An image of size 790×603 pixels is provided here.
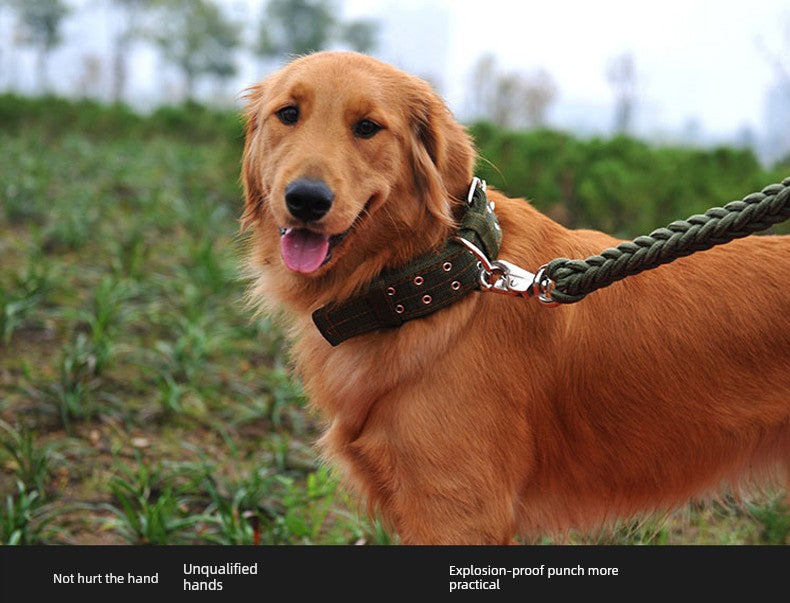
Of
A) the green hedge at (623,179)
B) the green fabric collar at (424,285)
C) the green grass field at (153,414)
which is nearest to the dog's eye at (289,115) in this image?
the green fabric collar at (424,285)

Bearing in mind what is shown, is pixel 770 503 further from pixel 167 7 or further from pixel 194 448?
pixel 167 7

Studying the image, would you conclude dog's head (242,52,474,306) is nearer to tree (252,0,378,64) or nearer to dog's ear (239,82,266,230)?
dog's ear (239,82,266,230)

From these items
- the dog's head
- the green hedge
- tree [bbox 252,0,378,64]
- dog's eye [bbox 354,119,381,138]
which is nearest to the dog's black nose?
the dog's head

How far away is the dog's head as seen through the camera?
2.01m

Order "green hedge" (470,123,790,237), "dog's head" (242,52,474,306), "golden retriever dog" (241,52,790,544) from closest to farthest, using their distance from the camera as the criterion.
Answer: "dog's head" (242,52,474,306), "golden retriever dog" (241,52,790,544), "green hedge" (470,123,790,237)

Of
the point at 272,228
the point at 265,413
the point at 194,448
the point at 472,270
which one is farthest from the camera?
the point at 265,413

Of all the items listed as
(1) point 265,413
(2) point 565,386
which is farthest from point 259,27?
(2) point 565,386

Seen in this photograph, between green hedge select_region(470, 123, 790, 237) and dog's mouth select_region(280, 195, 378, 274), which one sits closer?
dog's mouth select_region(280, 195, 378, 274)

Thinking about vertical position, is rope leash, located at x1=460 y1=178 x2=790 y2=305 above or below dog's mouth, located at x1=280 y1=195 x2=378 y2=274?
below

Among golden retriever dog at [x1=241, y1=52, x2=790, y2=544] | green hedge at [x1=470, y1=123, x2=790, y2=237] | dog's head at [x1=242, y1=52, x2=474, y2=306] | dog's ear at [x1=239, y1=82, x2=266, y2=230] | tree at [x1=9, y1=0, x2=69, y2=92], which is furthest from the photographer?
tree at [x1=9, y1=0, x2=69, y2=92]

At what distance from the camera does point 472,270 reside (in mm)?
2152

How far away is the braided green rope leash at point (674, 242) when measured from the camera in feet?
6.06

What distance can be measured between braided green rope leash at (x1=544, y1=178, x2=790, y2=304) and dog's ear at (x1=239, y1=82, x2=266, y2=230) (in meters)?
0.95

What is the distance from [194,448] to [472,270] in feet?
6.85
